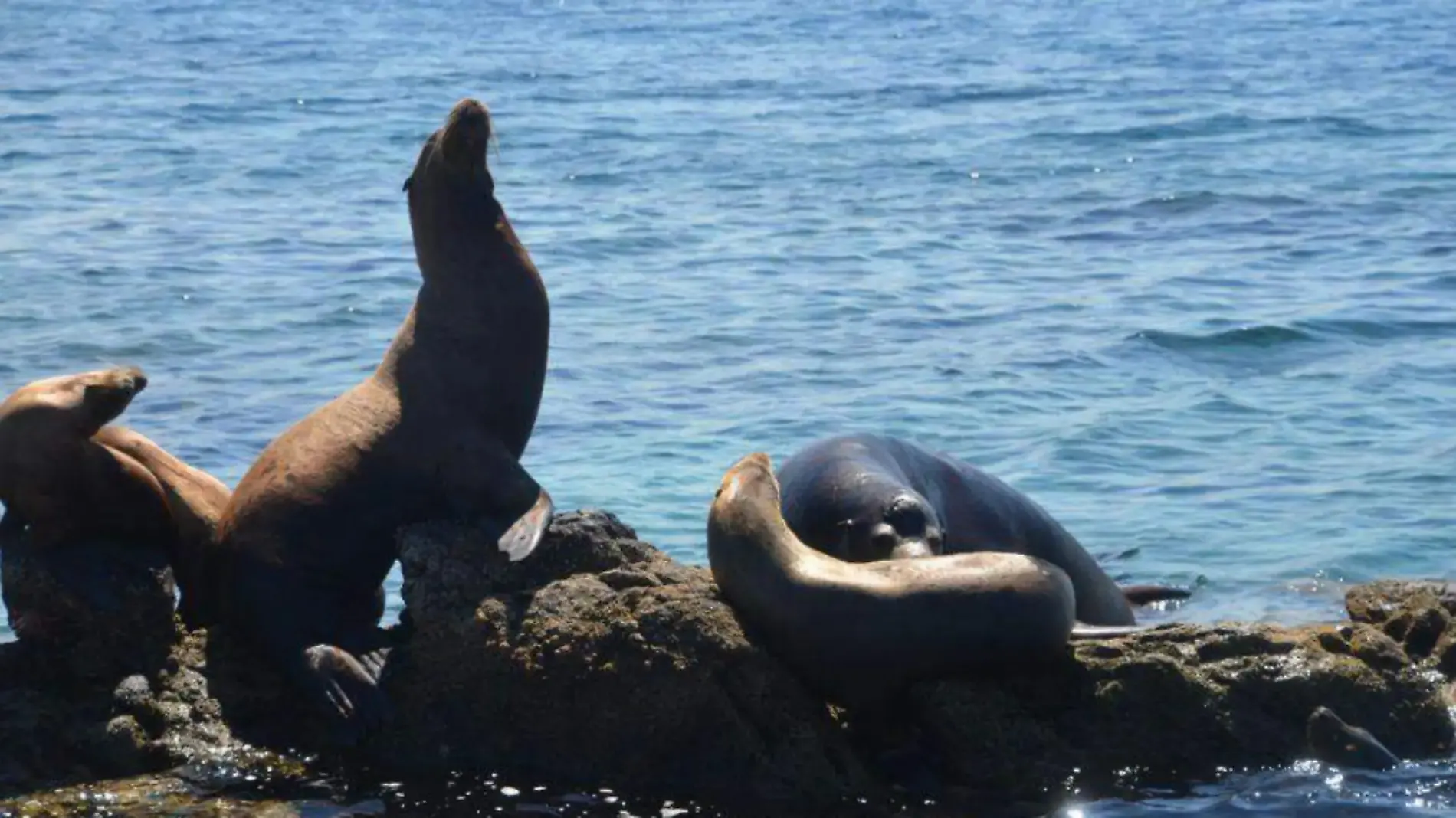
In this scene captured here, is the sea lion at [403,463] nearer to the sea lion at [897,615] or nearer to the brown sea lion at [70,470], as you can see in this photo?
the brown sea lion at [70,470]

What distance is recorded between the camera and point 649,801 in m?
5.73

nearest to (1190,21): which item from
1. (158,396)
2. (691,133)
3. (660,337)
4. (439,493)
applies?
(691,133)

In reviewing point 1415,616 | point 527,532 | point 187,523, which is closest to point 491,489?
point 527,532

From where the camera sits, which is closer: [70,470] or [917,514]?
[70,470]

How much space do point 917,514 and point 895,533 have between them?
0.14m

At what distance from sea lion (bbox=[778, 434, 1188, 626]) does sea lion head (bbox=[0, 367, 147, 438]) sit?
6.91 feet

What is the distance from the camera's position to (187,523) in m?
6.64

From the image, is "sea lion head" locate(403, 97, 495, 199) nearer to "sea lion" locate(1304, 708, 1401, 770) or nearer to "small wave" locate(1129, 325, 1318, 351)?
"sea lion" locate(1304, 708, 1401, 770)

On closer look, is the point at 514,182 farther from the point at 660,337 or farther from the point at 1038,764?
the point at 1038,764

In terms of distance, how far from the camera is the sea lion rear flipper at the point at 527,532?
613 cm

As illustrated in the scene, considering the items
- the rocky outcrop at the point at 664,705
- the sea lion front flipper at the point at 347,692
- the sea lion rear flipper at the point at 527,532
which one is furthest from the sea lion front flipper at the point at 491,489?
the sea lion front flipper at the point at 347,692

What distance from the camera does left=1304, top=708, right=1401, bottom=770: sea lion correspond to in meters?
5.84

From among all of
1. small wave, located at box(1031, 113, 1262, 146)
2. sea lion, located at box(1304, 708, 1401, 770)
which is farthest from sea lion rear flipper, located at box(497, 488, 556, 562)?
small wave, located at box(1031, 113, 1262, 146)

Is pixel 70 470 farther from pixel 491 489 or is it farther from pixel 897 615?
pixel 897 615
